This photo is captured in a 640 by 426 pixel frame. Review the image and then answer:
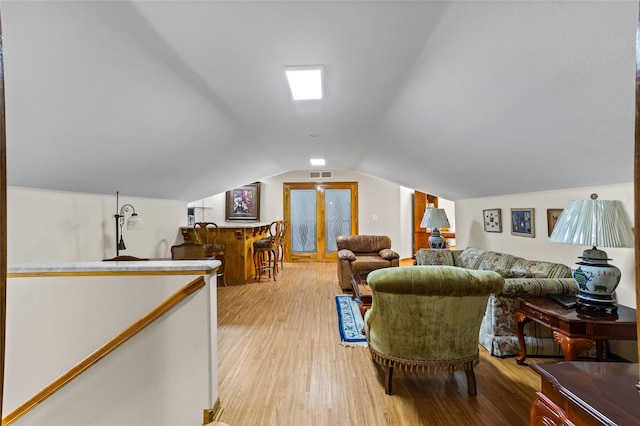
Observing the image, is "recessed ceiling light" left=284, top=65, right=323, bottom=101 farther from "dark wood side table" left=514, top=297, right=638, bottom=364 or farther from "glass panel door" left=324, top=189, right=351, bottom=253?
"glass panel door" left=324, top=189, right=351, bottom=253

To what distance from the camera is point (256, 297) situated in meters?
4.51

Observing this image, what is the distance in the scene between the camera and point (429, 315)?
1.90m

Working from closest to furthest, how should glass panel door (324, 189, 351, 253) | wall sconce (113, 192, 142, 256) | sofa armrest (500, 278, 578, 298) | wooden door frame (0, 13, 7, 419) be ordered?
1. wooden door frame (0, 13, 7, 419)
2. sofa armrest (500, 278, 578, 298)
3. wall sconce (113, 192, 142, 256)
4. glass panel door (324, 189, 351, 253)

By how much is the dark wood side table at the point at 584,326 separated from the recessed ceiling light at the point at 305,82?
2.48 meters

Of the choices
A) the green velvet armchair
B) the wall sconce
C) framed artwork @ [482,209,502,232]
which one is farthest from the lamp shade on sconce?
framed artwork @ [482,209,502,232]

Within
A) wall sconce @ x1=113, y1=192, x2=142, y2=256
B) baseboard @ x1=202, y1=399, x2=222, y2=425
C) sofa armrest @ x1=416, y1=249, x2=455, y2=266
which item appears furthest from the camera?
sofa armrest @ x1=416, y1=249, x2=455, y2=266

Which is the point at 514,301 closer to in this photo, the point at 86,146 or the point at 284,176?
the point at 86,146

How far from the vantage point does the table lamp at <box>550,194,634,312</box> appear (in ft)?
6.12

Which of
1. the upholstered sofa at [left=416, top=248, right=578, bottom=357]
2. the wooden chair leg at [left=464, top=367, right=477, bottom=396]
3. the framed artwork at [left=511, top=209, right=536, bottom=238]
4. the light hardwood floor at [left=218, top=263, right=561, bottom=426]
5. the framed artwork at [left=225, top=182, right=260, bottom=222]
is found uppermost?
the framed artwork at [left=225, top=182, right=260, bottom=222]

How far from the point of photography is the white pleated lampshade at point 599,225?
6.08 ft

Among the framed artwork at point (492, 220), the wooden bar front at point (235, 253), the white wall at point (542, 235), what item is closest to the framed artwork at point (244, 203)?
the wooden bar front at point (235, 253)

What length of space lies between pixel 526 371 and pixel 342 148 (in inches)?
138

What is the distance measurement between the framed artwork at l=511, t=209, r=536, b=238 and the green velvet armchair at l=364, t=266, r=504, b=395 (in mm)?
1977

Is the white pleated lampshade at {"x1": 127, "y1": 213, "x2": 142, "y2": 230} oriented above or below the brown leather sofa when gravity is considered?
above
